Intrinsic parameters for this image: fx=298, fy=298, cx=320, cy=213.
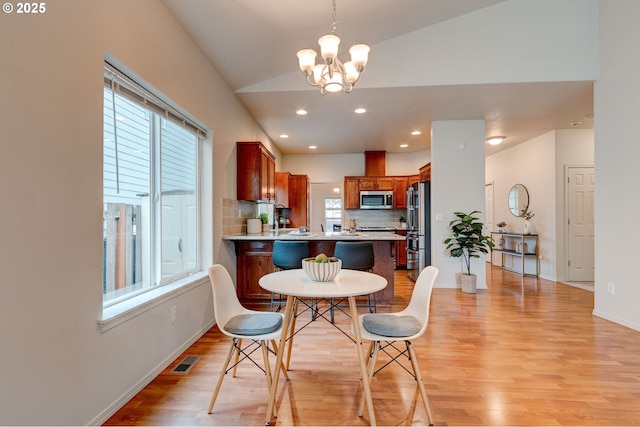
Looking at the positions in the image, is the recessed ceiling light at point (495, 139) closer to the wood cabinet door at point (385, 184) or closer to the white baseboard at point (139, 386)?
the wood cabinet door at point (385, 184)

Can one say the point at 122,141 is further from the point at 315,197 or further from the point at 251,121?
the point at 315,197

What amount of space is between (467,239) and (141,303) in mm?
4259

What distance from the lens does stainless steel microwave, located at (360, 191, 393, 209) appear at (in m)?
6.94

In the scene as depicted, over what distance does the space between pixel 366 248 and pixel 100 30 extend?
2855mm

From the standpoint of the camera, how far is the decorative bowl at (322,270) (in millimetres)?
1860

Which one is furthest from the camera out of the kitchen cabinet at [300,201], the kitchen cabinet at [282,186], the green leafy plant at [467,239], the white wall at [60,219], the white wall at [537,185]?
the kitchen cabinet at [300,201]

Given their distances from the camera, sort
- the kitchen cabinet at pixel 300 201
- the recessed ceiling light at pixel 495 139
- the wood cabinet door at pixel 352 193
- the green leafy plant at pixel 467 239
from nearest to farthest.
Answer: the green leafy plant at pixel 467 239 → the recessed ceiling light at pixel 495 139 → the kitchen cabinet at pixel 300 201 → the wood cabinet door at pixel 352 193

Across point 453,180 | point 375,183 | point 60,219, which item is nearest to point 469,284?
point 453,180

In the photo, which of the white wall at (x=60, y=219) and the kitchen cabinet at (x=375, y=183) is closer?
the white wall at (x=60, y=219)

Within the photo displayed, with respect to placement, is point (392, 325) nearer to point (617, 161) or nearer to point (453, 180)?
point (617, 161)

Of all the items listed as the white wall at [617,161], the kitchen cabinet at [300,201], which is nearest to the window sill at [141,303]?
the kitchen cabinet at [300,201]

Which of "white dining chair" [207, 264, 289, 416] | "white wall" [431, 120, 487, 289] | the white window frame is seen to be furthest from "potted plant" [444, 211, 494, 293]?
the white window frame

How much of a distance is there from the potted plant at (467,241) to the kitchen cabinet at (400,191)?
229cm

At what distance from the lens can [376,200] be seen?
6973mm
